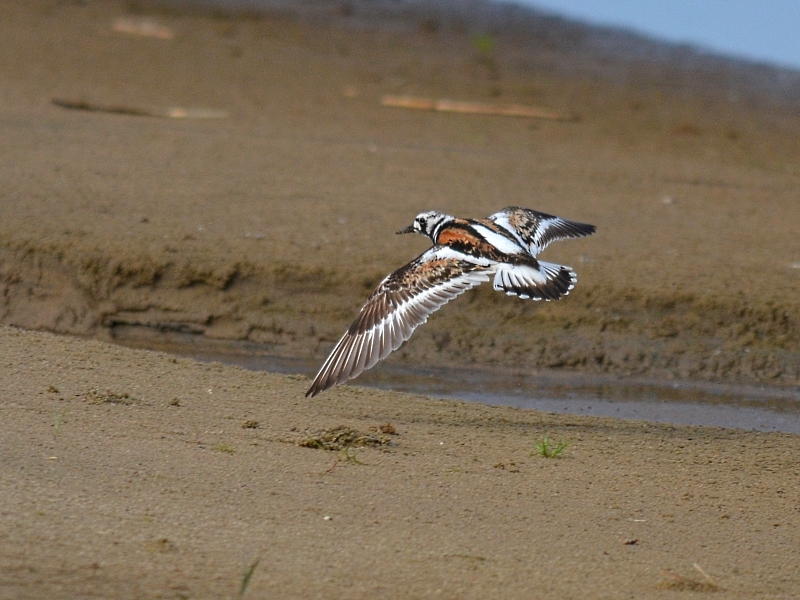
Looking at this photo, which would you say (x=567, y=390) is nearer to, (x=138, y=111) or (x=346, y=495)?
(x=346, y=495)

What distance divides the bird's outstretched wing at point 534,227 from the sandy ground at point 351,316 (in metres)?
0.49

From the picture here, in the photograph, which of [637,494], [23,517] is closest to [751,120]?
[637,494]

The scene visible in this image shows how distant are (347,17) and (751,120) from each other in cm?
681

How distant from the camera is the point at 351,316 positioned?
7.95 metres

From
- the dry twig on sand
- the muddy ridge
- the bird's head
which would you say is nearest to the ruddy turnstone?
the bird's head

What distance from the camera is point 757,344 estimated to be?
310 inches

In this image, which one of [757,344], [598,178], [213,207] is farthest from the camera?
[598,178]

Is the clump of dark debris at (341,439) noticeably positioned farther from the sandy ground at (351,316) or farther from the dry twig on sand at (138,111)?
the dry twig on sand at (138,111)

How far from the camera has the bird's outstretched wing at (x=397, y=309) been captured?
6051mm

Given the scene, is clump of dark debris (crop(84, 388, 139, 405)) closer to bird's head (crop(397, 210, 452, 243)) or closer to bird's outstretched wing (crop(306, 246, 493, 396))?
bird's outstretched wing (crop(306, 246, 493, 396))

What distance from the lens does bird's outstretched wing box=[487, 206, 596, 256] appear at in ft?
24.5

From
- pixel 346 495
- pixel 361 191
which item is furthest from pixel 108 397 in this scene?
pixel 361 191

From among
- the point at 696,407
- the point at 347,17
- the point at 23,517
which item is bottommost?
the point at 23,517

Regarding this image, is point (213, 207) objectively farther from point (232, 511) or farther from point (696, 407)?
point (232, 511)
